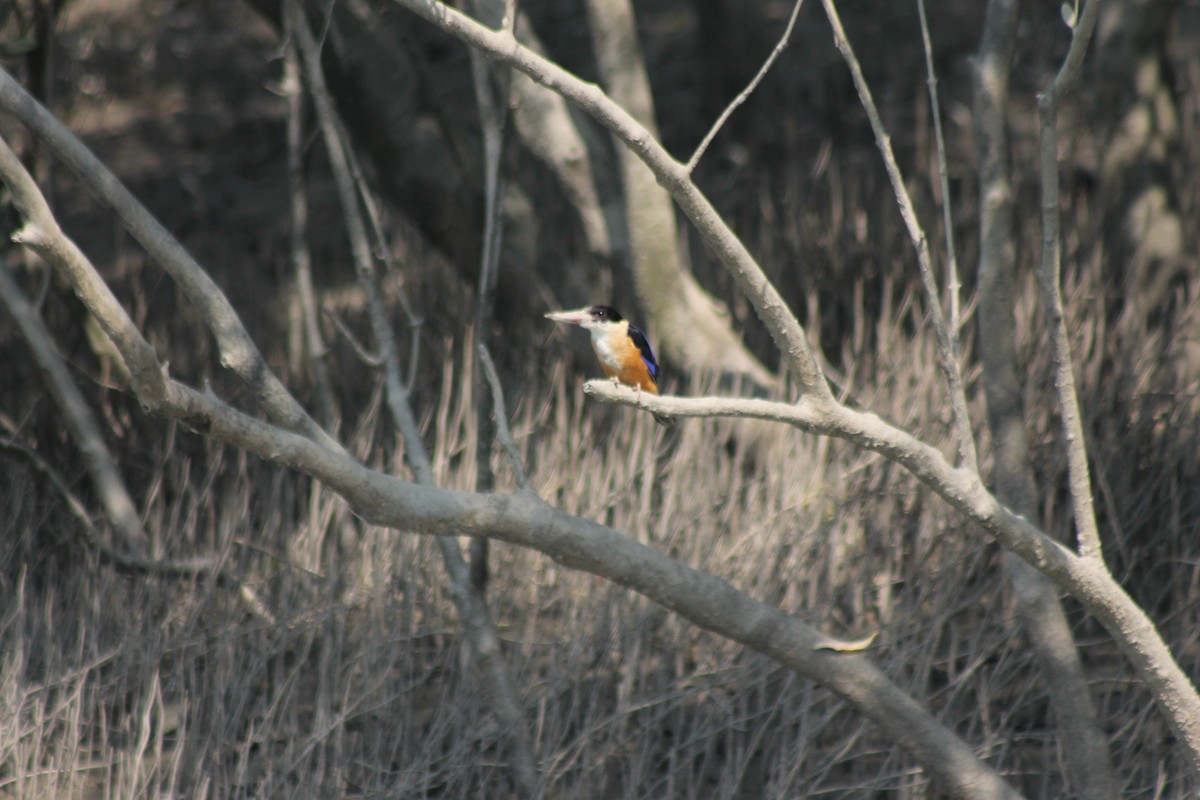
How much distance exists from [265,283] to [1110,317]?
458cm

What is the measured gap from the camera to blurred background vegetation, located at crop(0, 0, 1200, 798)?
3607mm

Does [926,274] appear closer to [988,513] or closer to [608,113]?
[988,513]

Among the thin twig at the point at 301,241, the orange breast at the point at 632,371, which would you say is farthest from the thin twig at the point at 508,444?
the thin twig at the point at 301,241

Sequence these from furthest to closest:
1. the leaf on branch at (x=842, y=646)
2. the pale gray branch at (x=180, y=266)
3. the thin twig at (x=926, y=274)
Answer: the leaf on branch at (x=842, y=646)
the pale gray branch at (x=180, y=266)
the thin twig at (x=926, y=274)

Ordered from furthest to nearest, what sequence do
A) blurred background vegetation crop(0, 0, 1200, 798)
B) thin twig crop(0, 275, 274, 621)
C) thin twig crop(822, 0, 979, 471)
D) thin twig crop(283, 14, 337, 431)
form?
thin twig crop(283, 14, 337, 431)
thin twig crop(0, 275, 274, 621)
blurred background vegetation crop(0, 0, 1200, 798)
thin twig crop(822, 0, 979, 471)

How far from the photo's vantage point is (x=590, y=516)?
14.2ft

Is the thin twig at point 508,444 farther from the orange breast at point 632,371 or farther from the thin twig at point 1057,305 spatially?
the thin twig at point 1057,305

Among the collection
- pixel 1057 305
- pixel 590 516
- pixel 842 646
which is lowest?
pixel 842 646

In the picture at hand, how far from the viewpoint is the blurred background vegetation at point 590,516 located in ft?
11.8

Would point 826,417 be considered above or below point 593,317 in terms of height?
below

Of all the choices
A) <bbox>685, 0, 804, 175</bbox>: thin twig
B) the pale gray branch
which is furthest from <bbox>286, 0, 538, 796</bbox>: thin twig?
<bbox>685, 0, 804, 175</bbox>: thin twig

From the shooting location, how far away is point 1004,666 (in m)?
3.73

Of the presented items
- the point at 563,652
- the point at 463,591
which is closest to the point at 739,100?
the point at 463,591

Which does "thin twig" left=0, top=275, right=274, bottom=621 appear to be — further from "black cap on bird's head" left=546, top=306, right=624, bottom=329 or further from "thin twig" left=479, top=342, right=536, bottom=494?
"thin twig" left=479, top=342, right=536, bottom=494
